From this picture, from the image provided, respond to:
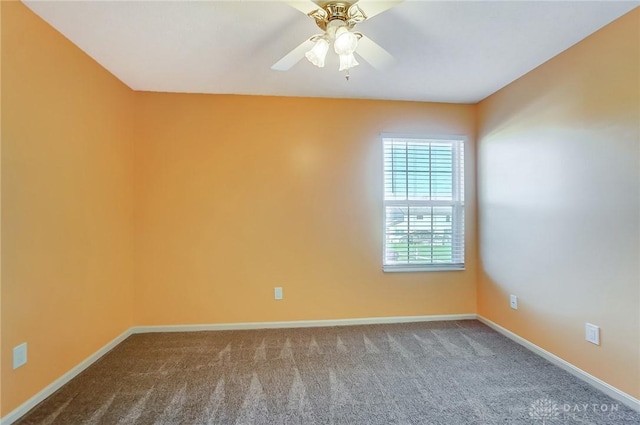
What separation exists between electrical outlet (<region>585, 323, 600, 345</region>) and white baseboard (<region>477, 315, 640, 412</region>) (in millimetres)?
245

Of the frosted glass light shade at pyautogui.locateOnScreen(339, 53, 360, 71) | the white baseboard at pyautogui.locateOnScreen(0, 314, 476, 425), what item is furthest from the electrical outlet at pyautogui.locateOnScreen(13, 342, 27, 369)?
the frosted glass light shade at pyautogui.locateOnScreen(339, 53, 360, 71)

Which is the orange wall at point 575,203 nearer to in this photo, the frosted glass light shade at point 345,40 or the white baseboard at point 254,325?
the white baseboard at point 254,325

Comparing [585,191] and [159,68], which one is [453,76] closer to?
[585,191]

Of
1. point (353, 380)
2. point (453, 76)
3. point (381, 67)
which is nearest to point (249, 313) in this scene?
point (353, 380)

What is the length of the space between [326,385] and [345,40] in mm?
2124

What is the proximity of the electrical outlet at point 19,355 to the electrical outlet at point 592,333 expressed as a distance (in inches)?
143

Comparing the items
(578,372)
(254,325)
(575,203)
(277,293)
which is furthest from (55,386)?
(575,203)

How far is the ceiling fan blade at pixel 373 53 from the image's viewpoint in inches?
77.0

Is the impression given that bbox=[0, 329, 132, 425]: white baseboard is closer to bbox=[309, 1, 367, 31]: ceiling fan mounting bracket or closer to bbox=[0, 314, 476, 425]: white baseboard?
bbox=[0, 314, 476, 425]: white baseboard

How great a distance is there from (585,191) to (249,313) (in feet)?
9.85

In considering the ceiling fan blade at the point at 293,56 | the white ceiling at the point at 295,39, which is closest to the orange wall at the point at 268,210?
the white ceiling at the point at 295,39

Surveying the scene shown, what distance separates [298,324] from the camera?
3.13 metres

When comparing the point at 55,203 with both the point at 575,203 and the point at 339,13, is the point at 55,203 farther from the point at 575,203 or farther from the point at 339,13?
the point at 575,203

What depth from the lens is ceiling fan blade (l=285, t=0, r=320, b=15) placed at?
1.57 m
